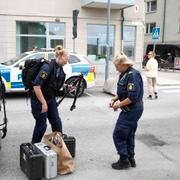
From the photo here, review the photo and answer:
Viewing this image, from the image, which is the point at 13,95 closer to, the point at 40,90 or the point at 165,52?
the point at 40,90

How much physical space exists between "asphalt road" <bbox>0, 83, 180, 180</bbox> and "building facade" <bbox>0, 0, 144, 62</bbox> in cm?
868

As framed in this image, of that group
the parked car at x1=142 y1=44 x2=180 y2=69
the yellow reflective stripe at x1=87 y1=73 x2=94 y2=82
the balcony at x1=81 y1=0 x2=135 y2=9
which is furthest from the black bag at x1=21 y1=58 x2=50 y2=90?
the parked car at x1=142 y1=44 x2=180 y2=69

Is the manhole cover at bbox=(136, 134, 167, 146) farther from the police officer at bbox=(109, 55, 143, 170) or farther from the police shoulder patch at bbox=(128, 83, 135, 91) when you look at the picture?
the police shoulder patch at bbox=(128, 83, 135, 91)

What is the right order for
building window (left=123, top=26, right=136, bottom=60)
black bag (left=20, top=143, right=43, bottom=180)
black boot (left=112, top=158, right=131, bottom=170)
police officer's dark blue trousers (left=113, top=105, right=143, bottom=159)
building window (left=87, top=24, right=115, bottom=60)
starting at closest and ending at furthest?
black bag (left=20, top=143, right=43, bottom=180)
police officer's dark blue trousers (left=113, top=105, right=143, bottom=159)
black boot (left=112, top=158, right=131, bottom=170)
building window (left=87, top=24, right=115, bottom=60)
building window (left=123, top=26, right=136, bottom=60)

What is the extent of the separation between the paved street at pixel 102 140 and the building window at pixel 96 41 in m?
9.83

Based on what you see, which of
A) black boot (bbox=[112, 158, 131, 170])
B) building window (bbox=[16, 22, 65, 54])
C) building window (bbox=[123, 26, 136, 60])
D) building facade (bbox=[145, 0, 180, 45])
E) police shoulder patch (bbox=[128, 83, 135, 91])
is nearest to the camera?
police shoulder patch (bbox=[128, 83, 135, 91])

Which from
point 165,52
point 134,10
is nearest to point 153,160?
point 134,10

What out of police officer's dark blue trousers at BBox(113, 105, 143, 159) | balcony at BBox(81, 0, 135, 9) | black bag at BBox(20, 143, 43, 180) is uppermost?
balcony at BBox(81, 0, 135, 9)

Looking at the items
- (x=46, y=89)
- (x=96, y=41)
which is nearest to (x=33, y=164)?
(x=46, y=89)

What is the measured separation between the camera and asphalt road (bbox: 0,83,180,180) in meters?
4.77

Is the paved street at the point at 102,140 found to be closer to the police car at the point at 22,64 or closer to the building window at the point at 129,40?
the police car at the point at 22,64

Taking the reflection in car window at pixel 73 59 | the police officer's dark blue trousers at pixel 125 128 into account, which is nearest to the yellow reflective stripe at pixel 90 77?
the reflection in car window at pixel 73 59

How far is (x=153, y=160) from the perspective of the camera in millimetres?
5348

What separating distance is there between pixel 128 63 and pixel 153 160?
5.50 feet
